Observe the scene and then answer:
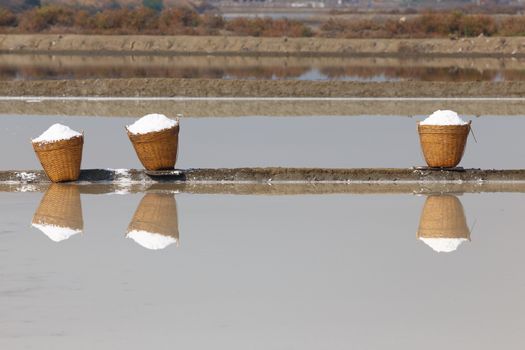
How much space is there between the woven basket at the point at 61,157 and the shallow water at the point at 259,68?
50.6 ft

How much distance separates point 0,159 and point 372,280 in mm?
8092

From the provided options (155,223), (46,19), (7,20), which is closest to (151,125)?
(155,223)

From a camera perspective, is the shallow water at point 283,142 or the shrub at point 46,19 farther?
the shrub at point 46,19

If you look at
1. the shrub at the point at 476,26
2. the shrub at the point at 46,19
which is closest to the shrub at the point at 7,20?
the shrub at the point at 46,19

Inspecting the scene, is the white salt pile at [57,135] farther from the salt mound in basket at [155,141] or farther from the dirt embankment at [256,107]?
the dirt embankment at [256,107]

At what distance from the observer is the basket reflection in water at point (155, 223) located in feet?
36.8

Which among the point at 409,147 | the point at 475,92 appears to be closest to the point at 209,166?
the point at 409,147

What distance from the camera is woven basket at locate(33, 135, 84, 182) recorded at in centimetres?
1421

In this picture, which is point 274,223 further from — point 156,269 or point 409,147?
point 409,147

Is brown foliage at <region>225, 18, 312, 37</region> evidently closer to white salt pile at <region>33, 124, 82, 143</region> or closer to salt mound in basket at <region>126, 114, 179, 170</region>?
salt mound in basket at <region>126, 114, 179, 170</region>

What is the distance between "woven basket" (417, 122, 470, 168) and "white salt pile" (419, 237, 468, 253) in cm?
333

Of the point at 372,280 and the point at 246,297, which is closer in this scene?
the point at 246,297

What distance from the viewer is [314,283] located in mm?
9625

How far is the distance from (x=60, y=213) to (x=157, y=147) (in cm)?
207
